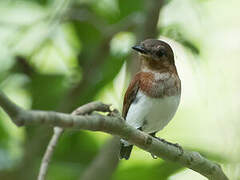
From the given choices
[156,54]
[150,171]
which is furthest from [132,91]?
[150,171]

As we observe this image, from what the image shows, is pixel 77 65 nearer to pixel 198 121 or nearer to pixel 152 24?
pixel 152 24

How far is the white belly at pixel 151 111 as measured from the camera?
4281 mm

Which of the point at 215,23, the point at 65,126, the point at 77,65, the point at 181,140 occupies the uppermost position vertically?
the point at 65,126

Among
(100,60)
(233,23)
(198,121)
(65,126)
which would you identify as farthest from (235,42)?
(65,126)

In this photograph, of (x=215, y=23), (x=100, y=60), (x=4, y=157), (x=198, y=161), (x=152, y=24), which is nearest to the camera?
(x=198, y=161)

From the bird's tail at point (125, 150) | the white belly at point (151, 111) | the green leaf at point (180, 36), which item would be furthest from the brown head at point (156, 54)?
the bird's tail at point (125, 150)

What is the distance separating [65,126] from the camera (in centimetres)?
211

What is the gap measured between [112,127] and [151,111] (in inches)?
73.3

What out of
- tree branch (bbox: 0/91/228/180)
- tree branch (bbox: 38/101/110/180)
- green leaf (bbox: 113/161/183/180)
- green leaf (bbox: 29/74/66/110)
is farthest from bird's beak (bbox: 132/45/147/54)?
tree branch (bbox: 38/101/110/180)

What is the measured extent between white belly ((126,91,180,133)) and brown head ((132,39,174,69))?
323mm

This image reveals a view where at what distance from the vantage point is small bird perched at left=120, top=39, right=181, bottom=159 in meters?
4.30

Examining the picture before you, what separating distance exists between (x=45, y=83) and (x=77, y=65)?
0.40 meters

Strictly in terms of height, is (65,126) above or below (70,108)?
above

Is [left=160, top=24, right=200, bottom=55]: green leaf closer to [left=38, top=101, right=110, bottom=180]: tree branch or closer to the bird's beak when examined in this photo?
the bird's beak
